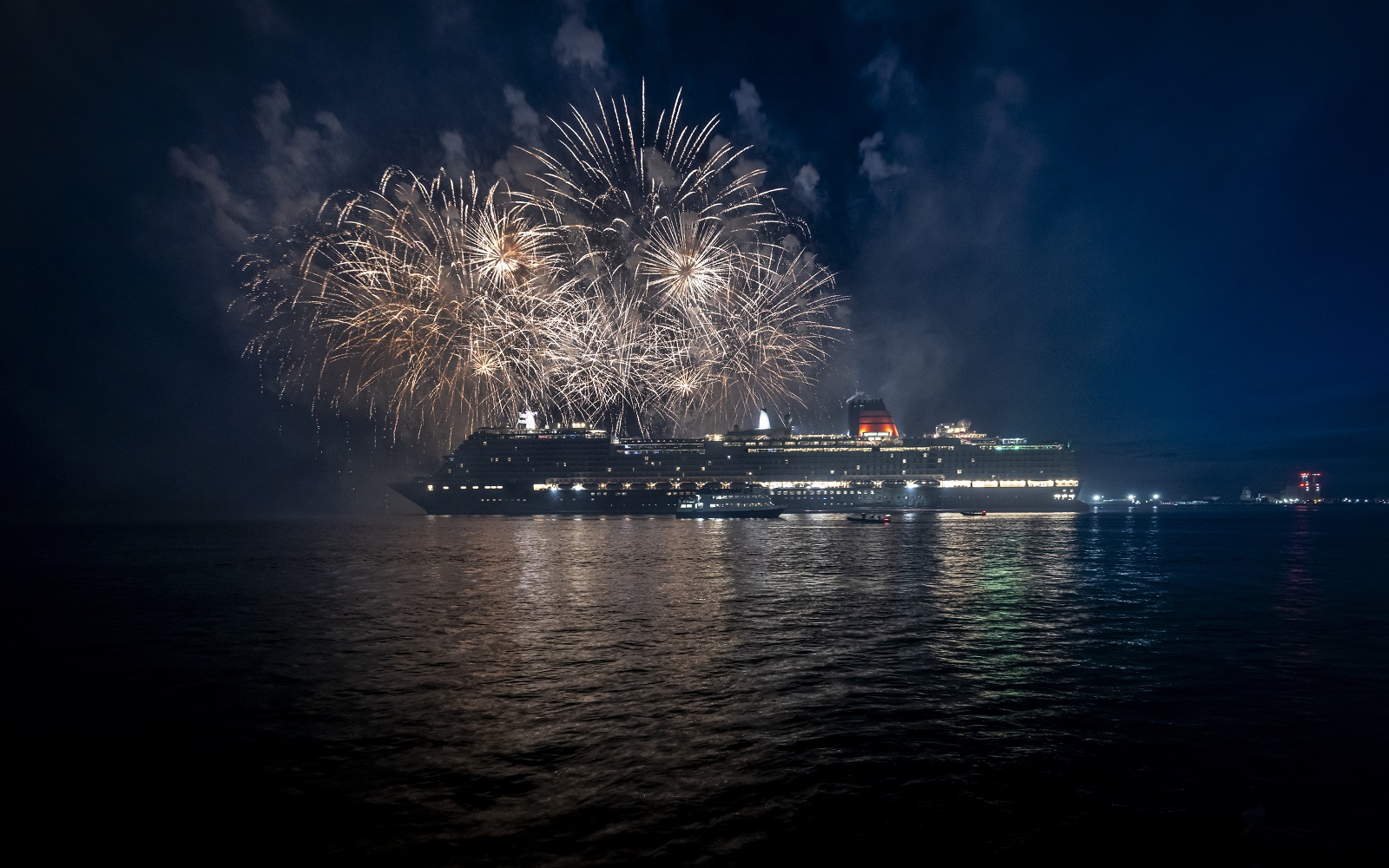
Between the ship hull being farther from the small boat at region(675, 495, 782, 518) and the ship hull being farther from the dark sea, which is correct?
the dark sea

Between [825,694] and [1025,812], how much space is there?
5880mm

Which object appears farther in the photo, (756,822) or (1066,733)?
(1066,733)

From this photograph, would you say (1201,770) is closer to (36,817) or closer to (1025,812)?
(1025,812)

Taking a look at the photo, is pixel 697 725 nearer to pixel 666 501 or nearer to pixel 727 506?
pixel 727 506

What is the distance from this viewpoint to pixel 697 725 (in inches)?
503

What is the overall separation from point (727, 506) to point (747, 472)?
1852 centimetres

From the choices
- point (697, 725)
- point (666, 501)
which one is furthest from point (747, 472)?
point (697, 725)

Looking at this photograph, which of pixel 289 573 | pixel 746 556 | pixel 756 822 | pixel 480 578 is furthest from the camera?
pixel 746 556

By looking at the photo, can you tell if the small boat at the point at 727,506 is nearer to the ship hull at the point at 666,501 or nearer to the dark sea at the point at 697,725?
the ship hull at the point at 666,501

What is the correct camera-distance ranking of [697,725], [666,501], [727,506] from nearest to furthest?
[697,725]
[727,506]
[666,501]

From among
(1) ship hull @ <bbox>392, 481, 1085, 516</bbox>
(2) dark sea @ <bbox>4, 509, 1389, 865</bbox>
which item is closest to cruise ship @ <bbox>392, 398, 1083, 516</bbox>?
(1) ship hull @ <bbox>392, 481, 1085, 516</bbox>

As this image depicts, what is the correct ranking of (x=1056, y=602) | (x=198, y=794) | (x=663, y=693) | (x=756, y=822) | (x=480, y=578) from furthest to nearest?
(x=480, y=578) < (x=1056, y=602) < (x=663, y=693) < (x=198, y=794) < (x=756, y=822)

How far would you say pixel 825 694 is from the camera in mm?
14867

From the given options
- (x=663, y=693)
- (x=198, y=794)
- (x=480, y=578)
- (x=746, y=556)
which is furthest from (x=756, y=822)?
(x=746, y=556)
